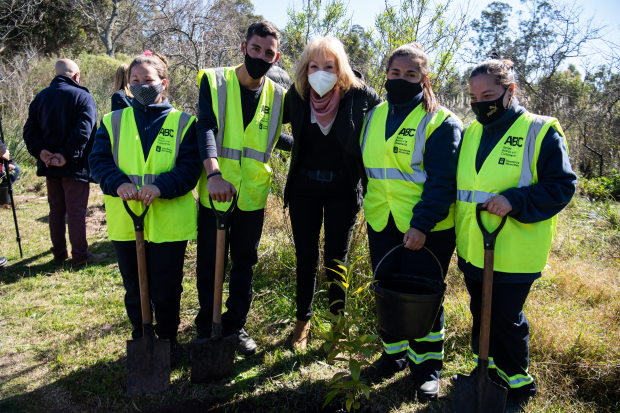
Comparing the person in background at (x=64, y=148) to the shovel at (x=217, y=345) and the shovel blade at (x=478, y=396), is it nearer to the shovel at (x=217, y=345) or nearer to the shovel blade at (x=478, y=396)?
the shovel at (x=217, y=345)

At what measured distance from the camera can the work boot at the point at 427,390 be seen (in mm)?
2748

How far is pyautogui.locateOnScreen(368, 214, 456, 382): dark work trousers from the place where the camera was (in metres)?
2.70

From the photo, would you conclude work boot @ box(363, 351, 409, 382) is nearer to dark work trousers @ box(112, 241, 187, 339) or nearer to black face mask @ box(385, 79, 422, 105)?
dark work trousers @ box(112, 241, 187, 339)

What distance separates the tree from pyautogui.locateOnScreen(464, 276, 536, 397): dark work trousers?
23136 millimetres

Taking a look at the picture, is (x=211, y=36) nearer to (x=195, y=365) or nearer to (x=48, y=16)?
(x=195, y=365)

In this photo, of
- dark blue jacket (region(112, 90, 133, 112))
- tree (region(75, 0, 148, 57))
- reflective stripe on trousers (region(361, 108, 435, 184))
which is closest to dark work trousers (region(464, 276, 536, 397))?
reflective stripe on trousers (region(361, 108, 435, 184))

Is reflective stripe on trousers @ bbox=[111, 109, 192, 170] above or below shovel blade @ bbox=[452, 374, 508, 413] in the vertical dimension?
above

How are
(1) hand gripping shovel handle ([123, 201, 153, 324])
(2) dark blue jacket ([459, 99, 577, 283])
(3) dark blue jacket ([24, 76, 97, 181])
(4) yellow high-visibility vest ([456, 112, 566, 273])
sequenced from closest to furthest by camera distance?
(2) dark blue jacket ([459, 99, 577, 283])
(4) yellow high-visibility vest ([456, 112, 566, 273])
(1) hand gripping shovel handle ([123, 201, 153, 324])
(3) dark blue jacket ([24, 76, 97, 181])

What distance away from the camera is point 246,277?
3184mm

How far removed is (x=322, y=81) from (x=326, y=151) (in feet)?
1.63

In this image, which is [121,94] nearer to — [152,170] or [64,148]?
[64,148]

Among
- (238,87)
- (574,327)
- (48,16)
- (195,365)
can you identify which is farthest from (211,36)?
(48,16)

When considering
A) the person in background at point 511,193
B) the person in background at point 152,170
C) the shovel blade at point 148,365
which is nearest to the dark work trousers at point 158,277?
the person in background at point 152,170

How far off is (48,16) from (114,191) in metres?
24.0
